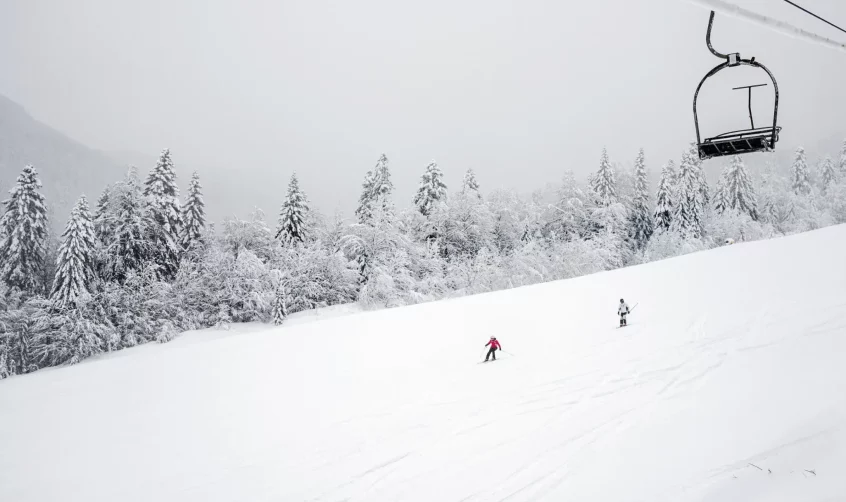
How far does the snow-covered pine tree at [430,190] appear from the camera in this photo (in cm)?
4506

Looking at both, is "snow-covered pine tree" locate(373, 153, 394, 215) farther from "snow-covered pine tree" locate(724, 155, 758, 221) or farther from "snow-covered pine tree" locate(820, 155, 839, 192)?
"snow-covered pine tree" locate(820, 155, 839, 192)

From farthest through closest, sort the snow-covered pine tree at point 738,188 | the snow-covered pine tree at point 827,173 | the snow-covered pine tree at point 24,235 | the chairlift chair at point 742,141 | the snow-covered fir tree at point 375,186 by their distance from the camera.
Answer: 1. the snow-covered pine tree at point 827,173
2. the snow-covered fir tree at point 375,186
3. the snow-covered pine tree at point 738,188
4. the snow-covered pine tree at point 24,235
5. the chairlift chair at point 742,141

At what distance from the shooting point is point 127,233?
109 ft

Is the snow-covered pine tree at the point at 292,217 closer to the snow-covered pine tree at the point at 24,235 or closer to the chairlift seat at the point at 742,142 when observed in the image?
the snow-covered pine tree at the point at 24,235

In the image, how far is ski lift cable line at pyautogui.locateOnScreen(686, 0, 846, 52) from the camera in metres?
3.24

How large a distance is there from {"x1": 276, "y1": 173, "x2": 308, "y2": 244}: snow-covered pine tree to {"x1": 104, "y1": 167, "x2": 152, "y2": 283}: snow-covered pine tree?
12225mm

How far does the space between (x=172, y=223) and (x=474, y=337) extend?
3173 cm

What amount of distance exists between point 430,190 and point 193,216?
24.5m

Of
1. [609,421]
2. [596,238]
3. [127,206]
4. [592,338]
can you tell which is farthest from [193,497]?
[596,238]

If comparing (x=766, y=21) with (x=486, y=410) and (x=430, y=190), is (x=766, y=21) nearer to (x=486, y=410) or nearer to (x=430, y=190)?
(x=486, y=410)

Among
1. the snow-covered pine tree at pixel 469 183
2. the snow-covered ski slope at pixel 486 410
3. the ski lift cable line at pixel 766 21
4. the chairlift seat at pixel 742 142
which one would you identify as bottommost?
the snow-covered ski slope at pixel 486 410

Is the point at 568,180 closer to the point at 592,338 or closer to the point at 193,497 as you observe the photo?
the point at 592,338

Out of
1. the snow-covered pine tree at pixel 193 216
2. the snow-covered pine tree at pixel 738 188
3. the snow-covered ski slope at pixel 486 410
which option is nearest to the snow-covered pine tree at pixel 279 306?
the snow-covered pine tree at pixel 193 216

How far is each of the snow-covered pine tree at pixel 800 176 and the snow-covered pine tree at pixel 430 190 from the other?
4744 cm
